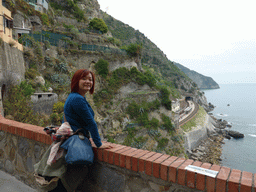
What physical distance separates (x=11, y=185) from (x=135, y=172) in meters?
2.74

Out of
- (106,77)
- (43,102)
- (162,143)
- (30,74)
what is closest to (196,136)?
(162,143)

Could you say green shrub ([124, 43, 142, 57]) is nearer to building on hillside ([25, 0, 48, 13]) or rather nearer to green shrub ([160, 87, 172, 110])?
green shrub ([160, 87, 172, 110])

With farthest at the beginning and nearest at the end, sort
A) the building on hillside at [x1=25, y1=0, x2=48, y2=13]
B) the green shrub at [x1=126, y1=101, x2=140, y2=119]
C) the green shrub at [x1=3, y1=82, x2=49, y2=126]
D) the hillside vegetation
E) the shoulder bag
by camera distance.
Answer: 1. the building on hillside at [x1=25, y1=0, x2=48, y2=13]
2. the green shrub at [x1=126, y1=101, x2=140, y2=119]
3. the hillside vegetation
4. the green shrub at [x1=3, y1=82, x2=49, y2=126]
5. the shoulder bag

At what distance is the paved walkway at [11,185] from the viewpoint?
333 centimetres

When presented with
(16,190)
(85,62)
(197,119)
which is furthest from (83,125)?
(197,119)

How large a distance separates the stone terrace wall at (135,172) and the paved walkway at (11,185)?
10 centimetres

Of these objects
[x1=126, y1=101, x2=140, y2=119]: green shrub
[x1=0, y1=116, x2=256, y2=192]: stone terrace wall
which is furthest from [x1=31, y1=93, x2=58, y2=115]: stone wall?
[x1=126, y1=101, x2=140, y2=119]: green shrub

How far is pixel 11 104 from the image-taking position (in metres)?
9.41

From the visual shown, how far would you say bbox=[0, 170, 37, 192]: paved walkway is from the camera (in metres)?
3.33

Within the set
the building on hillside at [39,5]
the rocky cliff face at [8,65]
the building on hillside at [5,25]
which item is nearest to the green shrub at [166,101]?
the rocky cliff face at [8,65]

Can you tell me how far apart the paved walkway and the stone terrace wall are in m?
0.10

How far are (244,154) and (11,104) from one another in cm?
4228

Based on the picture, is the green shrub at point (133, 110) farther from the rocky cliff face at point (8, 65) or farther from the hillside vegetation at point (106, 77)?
the rocky cliff face at point (8, 65)

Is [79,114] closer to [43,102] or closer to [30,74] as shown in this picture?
[43,102]
